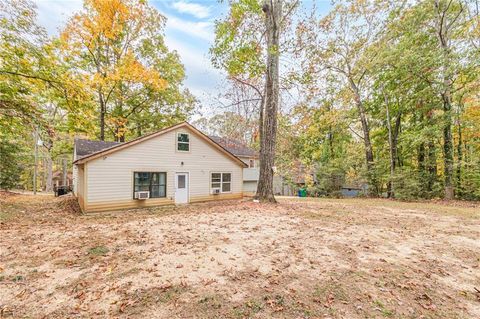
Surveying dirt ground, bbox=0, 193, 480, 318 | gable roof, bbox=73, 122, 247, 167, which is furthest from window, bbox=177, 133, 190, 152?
dirt ground, bbox=0, 193, 480, 318

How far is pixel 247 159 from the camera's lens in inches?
979

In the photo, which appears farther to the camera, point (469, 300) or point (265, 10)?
point (265, 10)

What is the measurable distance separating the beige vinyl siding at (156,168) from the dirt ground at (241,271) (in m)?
3.23

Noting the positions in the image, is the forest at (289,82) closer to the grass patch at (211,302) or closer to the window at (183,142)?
the window at (183,142)

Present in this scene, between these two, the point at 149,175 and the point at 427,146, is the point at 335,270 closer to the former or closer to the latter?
the point at 149,175

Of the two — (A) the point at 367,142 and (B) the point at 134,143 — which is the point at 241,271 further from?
(A) the point at 367,142

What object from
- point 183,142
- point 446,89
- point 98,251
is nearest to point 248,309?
point 98,251

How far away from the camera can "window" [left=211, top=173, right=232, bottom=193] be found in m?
13.6

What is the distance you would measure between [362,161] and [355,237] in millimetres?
17021

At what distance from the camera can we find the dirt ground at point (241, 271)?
278 centimetres

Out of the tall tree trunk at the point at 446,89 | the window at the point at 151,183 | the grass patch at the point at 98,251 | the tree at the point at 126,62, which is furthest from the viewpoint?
the tree at the point at 126,62

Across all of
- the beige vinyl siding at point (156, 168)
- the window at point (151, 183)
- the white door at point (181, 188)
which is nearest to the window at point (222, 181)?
the beige vinyl siding at point (156, 168)

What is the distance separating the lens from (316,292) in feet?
10.1

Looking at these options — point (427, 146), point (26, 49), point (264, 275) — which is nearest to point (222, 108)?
point (26, 49)
